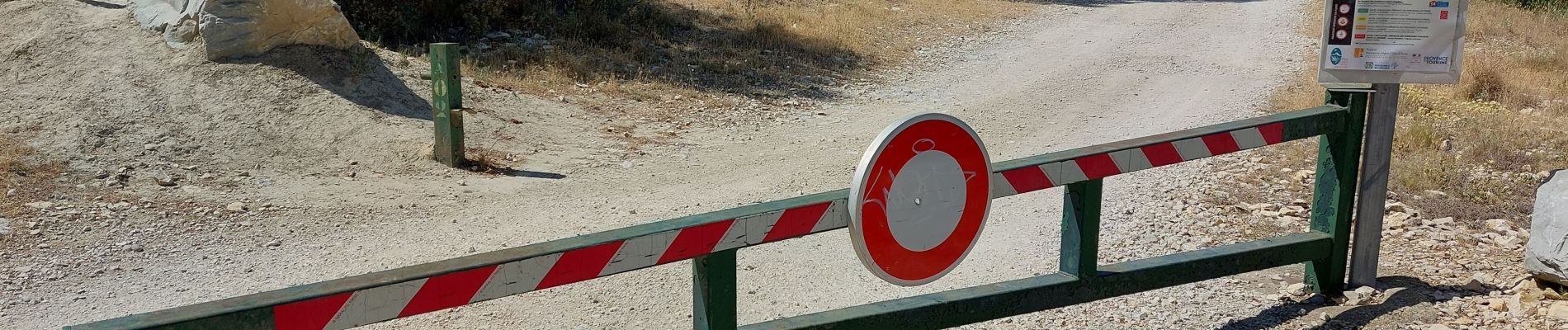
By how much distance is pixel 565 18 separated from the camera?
14656 millimetres

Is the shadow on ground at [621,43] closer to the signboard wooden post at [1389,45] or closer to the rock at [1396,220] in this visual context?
the rock at [1396,220]

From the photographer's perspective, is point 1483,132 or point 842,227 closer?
point 842,227

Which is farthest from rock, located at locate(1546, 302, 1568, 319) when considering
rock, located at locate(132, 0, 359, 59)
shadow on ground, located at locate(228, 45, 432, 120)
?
rock, located at locate(132, 0, 359, 59)

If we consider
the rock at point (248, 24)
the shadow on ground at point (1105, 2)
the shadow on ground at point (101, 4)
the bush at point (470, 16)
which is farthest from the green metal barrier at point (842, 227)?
the shadow on ground at point (1105, 2)

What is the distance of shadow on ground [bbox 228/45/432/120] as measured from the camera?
9625 millimetres

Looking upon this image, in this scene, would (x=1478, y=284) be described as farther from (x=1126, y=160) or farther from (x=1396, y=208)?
(x=1126, y=160)

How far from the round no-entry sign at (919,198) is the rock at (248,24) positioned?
24.2ft

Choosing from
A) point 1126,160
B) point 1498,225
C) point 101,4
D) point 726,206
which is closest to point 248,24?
point 101,4

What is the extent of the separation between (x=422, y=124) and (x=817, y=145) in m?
3.01

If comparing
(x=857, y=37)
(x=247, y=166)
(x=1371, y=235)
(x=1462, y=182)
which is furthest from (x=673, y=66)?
(x=1371, y=235)

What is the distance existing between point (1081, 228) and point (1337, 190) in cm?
162

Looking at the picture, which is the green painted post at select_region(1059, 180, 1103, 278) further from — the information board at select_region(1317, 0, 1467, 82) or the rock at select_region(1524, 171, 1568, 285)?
the rock at select_region(1524, 171, 1568, 285)

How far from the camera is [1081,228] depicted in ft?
13.8

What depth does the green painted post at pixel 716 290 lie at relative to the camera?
3.31 meters
